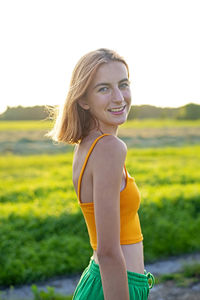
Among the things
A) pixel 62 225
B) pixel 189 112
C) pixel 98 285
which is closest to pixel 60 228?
pixel 62 225

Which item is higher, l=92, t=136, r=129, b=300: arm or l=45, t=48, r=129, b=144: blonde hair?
l=45, t=48, r=129, b=144: blonde hair

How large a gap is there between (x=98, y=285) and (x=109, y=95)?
0.84 m

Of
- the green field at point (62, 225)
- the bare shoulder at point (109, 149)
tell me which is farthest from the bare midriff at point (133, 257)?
the green field at point (62, 225)

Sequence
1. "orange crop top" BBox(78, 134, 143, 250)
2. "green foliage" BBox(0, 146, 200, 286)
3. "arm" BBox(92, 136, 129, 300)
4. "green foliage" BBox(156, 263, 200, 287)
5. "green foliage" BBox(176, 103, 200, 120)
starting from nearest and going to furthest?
"arm" BBox(92, 136, 129, 300) → "orange crop top" BBox(78, 134, 143, 250) → "green foliage" BBox(156, 263, 200, 287) → "green foliage" BBox(0, 146, 200, 286) → "green foliage" BBox(176, 103, 200, 120)

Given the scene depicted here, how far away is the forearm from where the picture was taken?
1700 millimetres

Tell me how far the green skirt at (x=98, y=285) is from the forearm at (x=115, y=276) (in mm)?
141

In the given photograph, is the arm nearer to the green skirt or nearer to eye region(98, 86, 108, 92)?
the green skirt

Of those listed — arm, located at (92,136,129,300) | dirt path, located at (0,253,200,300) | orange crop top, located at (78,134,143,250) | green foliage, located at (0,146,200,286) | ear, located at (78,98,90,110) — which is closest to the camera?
arm, located at (92,136,129,300)

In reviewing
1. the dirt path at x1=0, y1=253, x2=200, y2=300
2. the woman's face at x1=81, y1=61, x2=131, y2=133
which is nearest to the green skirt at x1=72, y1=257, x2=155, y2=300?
the woman's face at x1=81, y1=61, x2=131, y2=133

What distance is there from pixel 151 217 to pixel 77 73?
18.9 feet

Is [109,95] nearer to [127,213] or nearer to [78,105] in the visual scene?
[78,105]

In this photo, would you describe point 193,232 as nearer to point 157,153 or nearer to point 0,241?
point 0,241

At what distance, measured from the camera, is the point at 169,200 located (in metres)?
8.09

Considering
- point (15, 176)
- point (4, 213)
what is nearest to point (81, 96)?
point (4, 213)
